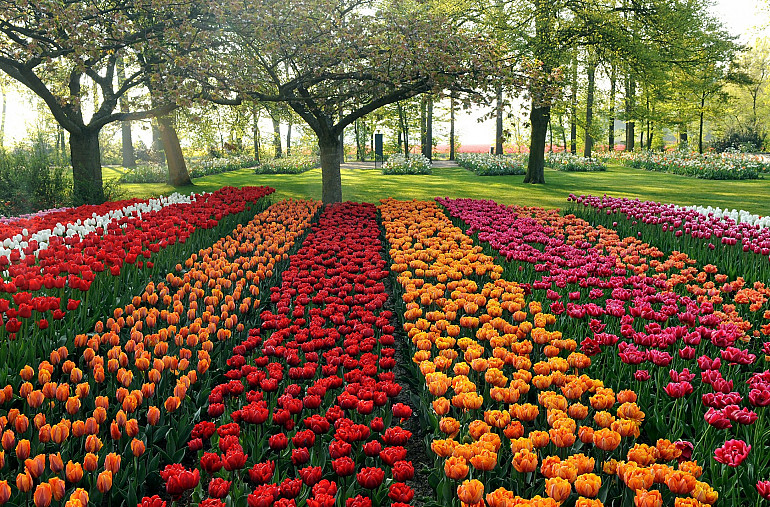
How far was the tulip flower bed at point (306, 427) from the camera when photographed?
2579 mm

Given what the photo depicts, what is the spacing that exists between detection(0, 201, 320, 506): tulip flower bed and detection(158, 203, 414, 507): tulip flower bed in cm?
25

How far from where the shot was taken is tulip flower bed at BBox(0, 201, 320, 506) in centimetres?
278

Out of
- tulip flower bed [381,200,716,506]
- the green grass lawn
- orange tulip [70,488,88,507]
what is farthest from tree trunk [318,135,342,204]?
orange tulip [70,488,88,507]

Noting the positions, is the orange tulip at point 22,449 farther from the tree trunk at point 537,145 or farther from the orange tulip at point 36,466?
the tree trunk at point 537,145

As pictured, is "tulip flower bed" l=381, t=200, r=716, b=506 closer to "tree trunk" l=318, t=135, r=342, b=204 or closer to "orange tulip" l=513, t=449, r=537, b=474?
"orange tulip" l=513, t=449, r=537, b=474

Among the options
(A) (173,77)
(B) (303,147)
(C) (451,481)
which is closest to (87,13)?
(A) (173,77)

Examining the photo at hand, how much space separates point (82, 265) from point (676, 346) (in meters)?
5.53

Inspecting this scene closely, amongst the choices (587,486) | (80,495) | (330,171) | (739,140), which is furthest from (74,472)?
(739,140)

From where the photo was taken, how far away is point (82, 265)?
18.3ft

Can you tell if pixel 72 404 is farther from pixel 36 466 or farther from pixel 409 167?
pixel 409 167

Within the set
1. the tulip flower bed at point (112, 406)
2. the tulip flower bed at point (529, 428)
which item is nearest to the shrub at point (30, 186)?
the tulip flower bed at point (112, 406)

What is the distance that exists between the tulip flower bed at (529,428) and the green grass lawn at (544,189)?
10675 millimetres

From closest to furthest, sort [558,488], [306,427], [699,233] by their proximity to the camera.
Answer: [558,488], [306,427], [699,233]

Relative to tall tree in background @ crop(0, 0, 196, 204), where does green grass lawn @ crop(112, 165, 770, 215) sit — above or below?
below
